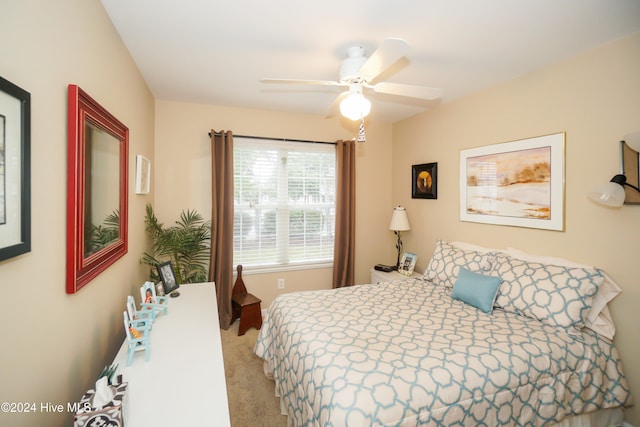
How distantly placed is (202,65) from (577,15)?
8.26ft

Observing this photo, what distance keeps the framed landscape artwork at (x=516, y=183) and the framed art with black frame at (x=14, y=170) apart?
9.93 feet

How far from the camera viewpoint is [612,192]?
1.75 metres

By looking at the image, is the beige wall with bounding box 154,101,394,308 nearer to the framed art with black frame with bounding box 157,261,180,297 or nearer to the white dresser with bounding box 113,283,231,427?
the framed art with black frame with bounding box 157,261,180,297

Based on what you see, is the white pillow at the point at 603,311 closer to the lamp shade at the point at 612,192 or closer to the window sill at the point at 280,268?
the lamp shade at the point at 612,192

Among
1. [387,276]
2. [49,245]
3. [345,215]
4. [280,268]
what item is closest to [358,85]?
[49,245]

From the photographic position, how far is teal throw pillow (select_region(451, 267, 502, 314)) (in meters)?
2.16

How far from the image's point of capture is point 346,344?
5.43 ft

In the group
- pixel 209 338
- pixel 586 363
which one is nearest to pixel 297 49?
pixel 209 338

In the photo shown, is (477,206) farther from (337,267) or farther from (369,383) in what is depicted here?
(369,383)

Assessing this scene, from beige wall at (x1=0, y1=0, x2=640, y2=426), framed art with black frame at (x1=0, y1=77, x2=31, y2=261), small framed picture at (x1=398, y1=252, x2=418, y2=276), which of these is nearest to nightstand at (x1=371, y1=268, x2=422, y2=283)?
small framed picture at (x1=398, y1=252, x2=418, y2=276)

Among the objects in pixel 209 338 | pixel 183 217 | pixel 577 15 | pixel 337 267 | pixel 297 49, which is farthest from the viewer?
pixel 337 267

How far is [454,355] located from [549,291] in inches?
38.2

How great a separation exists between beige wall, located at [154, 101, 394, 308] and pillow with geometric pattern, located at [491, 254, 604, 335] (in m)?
1.92

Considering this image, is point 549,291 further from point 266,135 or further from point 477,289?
point 266,135
